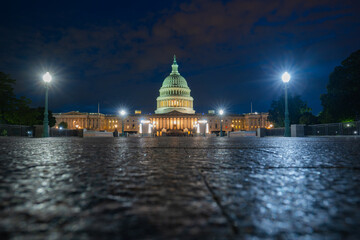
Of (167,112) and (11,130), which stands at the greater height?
(167,112)

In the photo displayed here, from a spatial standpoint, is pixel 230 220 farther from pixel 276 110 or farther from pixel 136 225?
pixel 276 110

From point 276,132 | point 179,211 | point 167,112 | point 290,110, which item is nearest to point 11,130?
point 179,211

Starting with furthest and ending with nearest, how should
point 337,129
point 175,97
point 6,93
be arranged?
point 175,97
point 6,93
point 337,129

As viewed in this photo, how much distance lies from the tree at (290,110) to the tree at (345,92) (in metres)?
14.9

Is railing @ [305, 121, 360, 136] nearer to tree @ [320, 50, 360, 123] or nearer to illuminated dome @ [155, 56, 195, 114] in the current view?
tree @ [320, 50, 360, 123]

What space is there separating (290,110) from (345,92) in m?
18.1

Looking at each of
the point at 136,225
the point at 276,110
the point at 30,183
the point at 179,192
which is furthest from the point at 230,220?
the point at 276,110

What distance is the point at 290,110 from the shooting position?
168 ft

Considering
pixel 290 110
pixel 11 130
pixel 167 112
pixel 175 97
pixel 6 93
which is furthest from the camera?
pixel 175 97

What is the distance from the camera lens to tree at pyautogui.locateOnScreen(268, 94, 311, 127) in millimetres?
50781

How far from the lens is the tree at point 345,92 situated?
32.8 meters

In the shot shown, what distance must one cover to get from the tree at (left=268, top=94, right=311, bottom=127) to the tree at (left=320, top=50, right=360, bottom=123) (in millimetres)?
14909

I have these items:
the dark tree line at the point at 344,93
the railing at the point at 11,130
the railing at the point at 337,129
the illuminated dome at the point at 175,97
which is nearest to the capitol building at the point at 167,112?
the illuminated dome at the point at 175,97

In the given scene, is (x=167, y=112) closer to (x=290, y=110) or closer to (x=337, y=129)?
(x=290, y=110)
